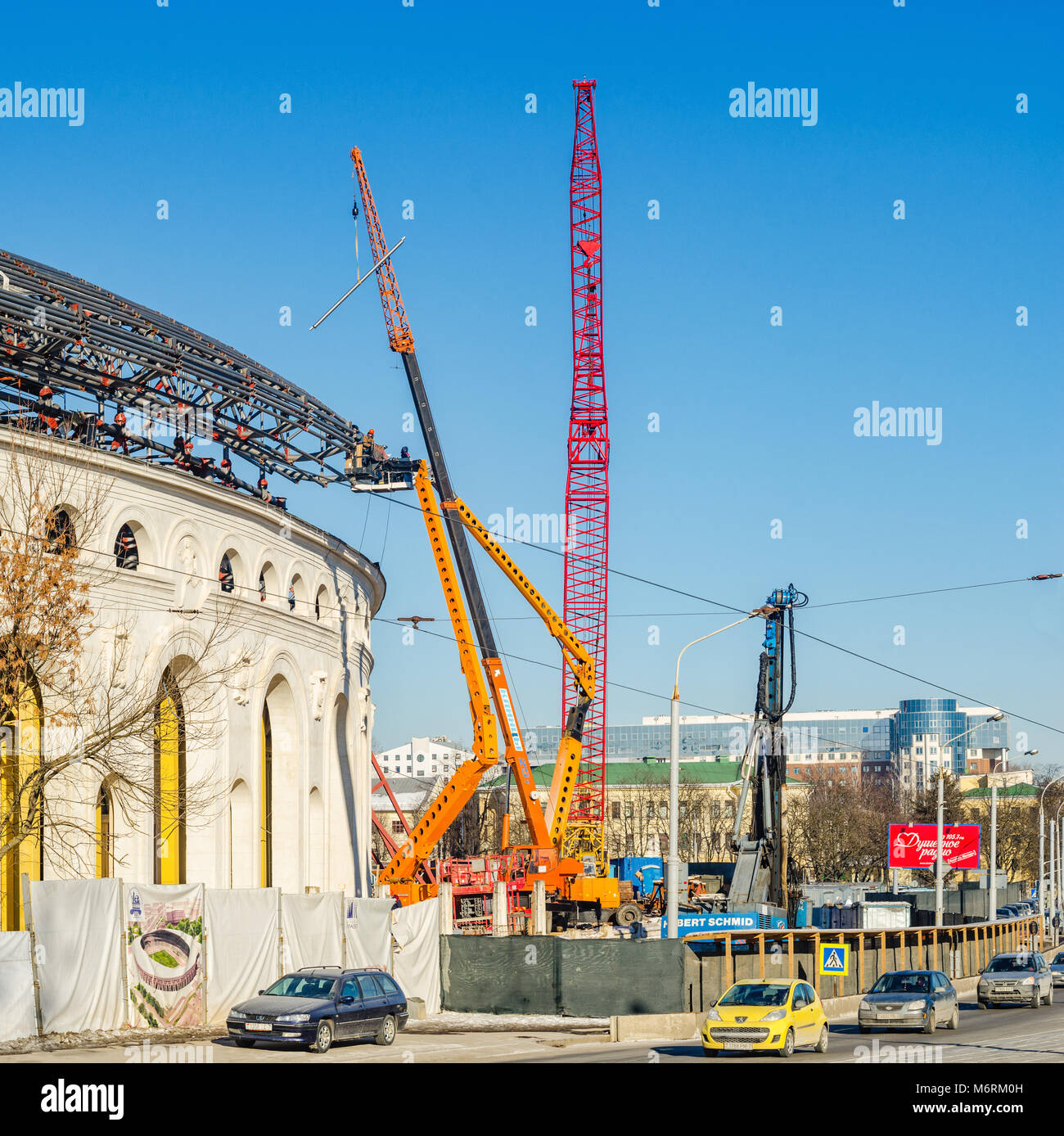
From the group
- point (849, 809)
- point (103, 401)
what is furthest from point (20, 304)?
point (849, 809)

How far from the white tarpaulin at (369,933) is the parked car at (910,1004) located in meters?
10.4

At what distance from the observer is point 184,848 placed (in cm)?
4091

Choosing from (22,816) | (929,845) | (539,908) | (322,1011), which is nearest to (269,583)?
(539,908)

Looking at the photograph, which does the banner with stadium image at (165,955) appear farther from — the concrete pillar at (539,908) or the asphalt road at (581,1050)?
the concrete pillar at (539,908)

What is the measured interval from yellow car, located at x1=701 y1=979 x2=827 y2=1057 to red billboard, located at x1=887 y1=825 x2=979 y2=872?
32001 millimetres

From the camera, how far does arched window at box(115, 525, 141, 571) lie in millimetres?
39469


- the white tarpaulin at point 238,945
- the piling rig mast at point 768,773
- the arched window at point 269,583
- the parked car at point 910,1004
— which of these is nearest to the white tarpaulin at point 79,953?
the white tarpaulin at point 238,945

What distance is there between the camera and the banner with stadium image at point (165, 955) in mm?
24812

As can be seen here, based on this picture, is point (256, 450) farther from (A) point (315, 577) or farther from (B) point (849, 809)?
(B) point (849, 809)

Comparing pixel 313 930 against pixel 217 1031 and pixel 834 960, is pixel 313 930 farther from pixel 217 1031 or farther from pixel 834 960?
pixel 834 960

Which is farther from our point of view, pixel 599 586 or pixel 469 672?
pixel 599 586

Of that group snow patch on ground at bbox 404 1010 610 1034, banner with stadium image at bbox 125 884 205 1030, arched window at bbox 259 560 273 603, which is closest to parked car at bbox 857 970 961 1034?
snow patch on ground at bbox 404 1010 610 1034
